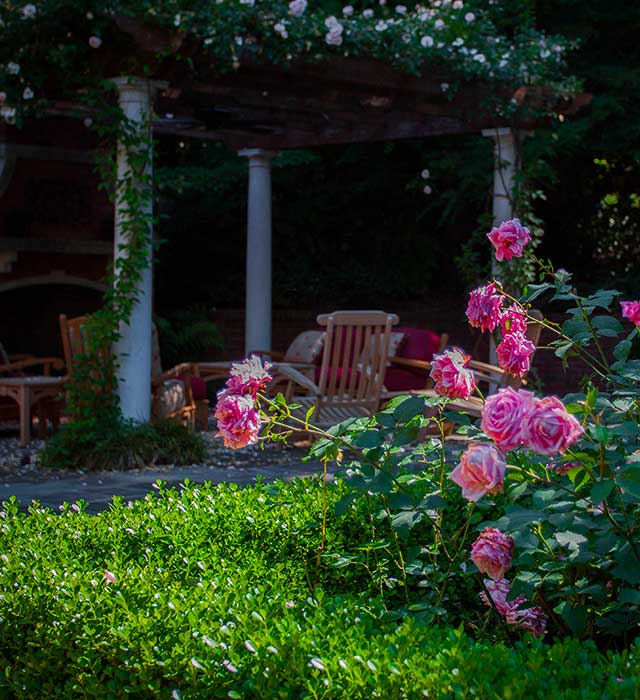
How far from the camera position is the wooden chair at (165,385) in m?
8.34

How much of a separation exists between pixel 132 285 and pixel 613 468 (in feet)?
19.0

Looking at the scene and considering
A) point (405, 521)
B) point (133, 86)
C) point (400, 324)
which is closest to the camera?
point (405, 521)

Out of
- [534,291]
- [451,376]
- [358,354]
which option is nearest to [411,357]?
[358,354]

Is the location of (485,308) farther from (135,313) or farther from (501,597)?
(135,313)

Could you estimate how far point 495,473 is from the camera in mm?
2078

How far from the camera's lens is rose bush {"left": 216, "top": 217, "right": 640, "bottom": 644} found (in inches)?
83.1

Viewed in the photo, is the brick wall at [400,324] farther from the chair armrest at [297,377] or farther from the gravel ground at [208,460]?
the chair armrest at [297,377]

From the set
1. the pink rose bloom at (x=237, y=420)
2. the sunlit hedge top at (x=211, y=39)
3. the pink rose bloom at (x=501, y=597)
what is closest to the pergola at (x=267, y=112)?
the sunlit hedge top at (x=211, y=39)

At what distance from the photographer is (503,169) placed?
1051cm

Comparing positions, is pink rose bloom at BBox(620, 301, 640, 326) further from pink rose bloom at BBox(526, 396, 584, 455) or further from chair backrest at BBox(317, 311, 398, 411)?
chair backrest at BBox(317, 311, 398, 411)

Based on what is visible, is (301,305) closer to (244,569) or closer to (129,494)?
(129,494)

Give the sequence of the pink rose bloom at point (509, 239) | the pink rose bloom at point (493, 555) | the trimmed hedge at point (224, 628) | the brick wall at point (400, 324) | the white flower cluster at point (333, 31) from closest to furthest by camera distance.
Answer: the trimmed hedge at point (224, 628), the pink rose bloom at point (493, 555), the pink rose bloom at point (509, 239), the white flower cluster at point (333, 31), the brick wall at point (400, 324)

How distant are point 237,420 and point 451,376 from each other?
0.45 metres

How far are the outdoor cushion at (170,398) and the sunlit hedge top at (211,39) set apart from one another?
2274 millimetres
